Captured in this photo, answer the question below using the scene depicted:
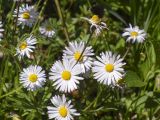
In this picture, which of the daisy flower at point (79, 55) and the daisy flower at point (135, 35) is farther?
the daisy flower at point (135, 35)

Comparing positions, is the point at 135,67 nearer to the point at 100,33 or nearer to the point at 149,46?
the point at 149,46

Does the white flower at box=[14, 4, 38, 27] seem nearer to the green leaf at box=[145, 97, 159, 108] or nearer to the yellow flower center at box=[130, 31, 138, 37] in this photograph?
the yellow flower center at box=[130, 31, 138, 37]

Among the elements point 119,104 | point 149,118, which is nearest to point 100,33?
point 119,104

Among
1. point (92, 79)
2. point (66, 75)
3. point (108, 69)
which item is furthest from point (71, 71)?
point (92, 79)

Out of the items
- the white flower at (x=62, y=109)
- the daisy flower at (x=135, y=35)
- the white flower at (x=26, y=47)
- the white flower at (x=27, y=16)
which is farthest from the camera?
the white flower at (x=27, y=16)

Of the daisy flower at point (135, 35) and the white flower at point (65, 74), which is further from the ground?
the daisy flower at point (135, 35)

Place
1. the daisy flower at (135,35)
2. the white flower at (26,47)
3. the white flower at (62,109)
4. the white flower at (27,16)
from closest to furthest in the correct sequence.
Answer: the white flower at (62,109), the white flower at (26,47), the daisy flower at (135,35), the white flower at (27,16)

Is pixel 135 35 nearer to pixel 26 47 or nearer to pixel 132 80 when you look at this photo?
pixel 132 80

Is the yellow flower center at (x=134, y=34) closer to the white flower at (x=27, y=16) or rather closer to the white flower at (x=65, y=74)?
the white flower at (x=65, y=74)

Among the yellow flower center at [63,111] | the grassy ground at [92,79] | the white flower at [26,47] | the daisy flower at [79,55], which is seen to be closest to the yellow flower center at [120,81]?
the grassy ground at [92,79]
